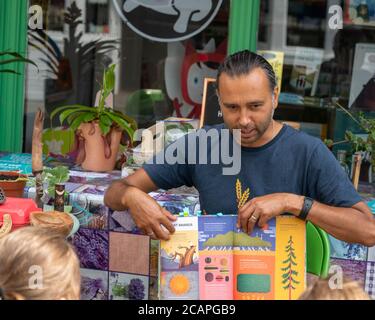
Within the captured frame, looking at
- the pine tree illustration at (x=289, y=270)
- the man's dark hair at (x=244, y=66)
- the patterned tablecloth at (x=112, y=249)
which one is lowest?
the patterned tablecloth at (x=112, y=249)

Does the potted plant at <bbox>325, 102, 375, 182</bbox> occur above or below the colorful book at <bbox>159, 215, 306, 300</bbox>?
above

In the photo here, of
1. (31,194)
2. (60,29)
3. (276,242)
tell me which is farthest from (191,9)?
(276,242)

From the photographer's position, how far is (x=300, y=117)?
15.3 ft

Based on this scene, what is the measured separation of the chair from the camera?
8.49ft

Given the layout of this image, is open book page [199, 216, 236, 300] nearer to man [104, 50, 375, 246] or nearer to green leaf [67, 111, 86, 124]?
man [104, 50, 375, 246]

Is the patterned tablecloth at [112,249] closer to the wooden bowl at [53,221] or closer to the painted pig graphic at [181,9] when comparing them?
the wooden bowl at [53,221]

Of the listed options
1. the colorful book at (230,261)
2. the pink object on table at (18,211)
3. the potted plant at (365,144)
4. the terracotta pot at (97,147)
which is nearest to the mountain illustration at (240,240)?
the colorful book at (230,261)

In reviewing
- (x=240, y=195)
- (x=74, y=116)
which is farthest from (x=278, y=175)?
(x=74, y=116)

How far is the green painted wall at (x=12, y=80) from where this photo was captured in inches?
Result: 180

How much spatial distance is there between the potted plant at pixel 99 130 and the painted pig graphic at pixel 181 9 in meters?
0.66

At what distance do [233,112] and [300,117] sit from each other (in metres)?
2.18

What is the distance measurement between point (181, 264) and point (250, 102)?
58 cm

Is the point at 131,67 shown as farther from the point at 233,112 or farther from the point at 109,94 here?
the point at 233,112

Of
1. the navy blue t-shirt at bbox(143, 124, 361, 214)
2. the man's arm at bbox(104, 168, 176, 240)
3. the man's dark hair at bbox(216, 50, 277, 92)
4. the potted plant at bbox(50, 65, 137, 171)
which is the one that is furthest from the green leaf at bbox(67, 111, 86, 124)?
the man's dark hair at bbox(216, 50, 277, 92)
